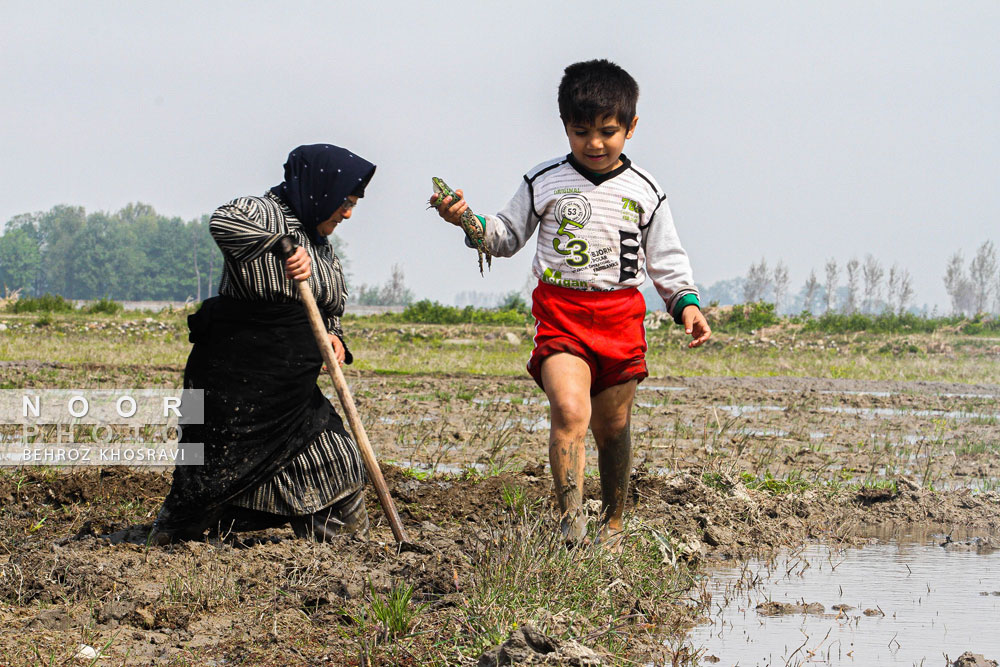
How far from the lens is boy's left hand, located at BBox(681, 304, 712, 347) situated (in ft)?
14.2

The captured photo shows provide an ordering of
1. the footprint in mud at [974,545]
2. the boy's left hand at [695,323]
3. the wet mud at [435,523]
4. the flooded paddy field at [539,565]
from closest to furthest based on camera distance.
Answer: the flooded paddy field at [539,565], the wet mud at [435,523], the boy's left hand at [695,323], the footprint in mud at [974,545]

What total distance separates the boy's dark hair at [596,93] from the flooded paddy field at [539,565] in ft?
5.15

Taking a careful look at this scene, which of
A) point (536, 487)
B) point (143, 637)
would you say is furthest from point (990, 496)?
point (143, 637)

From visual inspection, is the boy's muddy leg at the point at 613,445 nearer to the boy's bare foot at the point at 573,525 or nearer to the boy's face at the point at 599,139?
the boy's bare foot at the point at 573,525

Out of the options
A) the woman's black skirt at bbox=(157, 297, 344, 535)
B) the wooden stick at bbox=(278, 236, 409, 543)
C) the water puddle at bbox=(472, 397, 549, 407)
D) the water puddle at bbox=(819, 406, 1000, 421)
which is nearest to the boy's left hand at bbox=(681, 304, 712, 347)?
the wooden stick at bbox=(278, 236, 409, 543)

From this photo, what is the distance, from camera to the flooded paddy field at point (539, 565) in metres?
3.27

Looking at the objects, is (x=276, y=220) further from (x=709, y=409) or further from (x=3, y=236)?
(x=3, y=236)

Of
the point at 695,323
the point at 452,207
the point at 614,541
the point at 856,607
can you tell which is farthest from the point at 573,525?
the point at 452,207

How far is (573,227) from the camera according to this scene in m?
4.39

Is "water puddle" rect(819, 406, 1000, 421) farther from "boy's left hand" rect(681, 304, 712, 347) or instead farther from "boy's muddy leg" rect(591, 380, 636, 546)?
"boy's left hand" rect(681, 304, 712, 347)

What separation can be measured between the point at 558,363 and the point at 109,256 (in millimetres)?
123418

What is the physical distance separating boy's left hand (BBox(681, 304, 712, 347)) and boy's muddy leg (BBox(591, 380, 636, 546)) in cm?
34

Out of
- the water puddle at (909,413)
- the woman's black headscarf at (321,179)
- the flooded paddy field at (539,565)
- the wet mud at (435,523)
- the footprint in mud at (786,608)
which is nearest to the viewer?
the flooded paddy field at (539,565)

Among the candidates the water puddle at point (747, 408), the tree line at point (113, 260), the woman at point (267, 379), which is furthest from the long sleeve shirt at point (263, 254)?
the tree line at point (113, 260)
